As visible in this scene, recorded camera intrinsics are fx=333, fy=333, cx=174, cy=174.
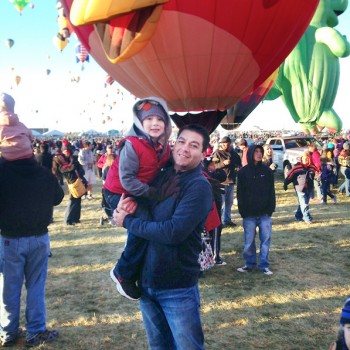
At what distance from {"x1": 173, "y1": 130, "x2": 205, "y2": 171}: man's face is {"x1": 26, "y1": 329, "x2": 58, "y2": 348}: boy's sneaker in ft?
7.79

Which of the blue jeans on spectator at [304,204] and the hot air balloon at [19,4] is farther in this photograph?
the hot air balloon at [19,4]

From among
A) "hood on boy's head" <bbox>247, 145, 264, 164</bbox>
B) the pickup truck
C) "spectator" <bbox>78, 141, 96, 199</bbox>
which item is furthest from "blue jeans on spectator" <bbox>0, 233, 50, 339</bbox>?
the pickup truck

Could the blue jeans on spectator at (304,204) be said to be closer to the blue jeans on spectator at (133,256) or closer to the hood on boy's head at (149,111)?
the hood on boy's head at (149,111)

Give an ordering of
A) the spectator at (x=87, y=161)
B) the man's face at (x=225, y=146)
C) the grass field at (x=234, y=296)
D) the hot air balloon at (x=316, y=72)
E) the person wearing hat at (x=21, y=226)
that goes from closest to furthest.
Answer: the person wearing hat at (x=21, y=226), the grass field at (x=234, y=296), the man's face at (x=225, y=146), the spectator at (x=87, y=161), the hot air balloon at (x=316, y=72)

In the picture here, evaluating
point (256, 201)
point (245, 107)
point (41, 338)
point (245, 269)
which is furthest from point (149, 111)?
point (245, 107)

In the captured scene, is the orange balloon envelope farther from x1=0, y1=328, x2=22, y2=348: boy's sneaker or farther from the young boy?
x1=0, y1=328, x2=22, y2=348: boy's sneaker

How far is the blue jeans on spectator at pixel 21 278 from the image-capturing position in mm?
3029

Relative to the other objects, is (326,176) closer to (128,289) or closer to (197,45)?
(197,45)

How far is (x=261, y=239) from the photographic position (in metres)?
4.97

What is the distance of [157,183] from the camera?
2168mm

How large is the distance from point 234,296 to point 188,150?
2832 mm

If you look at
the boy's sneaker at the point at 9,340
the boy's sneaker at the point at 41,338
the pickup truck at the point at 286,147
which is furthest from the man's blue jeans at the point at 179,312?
the pickup truck at the point at 286,147

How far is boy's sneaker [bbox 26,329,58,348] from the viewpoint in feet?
10.4

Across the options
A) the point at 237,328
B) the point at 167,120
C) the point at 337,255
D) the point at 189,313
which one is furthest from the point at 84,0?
the point at 337,255
